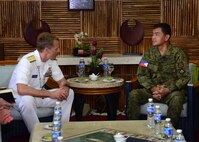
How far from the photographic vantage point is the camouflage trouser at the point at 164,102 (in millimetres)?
4496

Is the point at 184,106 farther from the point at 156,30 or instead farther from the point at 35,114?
the point at 35,114

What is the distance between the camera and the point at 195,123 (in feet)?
15.5

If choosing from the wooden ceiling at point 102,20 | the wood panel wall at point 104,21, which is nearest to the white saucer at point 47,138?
the wood panel wall at point 104,21

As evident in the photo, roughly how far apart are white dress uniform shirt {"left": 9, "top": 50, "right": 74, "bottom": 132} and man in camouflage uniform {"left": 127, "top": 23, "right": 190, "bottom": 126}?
0.81 m

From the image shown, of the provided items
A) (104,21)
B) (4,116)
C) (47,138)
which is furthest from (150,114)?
(104,21)

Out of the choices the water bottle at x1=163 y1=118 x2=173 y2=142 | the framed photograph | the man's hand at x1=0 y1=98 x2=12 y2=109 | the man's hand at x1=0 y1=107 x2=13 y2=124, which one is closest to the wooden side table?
the man's hand at x1=0 y1=98 x2=12 y2=109

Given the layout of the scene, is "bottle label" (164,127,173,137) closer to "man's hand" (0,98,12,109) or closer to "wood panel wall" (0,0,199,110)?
"man's hand" (0,98,12,109)

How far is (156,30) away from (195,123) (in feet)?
3.99

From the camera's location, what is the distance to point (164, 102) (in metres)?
4.71

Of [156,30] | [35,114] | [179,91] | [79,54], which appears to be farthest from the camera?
[79,54]

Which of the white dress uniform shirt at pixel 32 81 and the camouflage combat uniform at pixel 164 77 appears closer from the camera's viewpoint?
the white dress uniform shirt at pixel 32 81

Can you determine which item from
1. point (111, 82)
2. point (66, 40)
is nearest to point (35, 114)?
point (111, 82)

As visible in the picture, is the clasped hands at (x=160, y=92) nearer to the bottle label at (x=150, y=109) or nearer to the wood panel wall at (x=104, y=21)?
the bottle label at (x=150, y=109)

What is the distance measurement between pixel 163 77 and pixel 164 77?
1 cm
